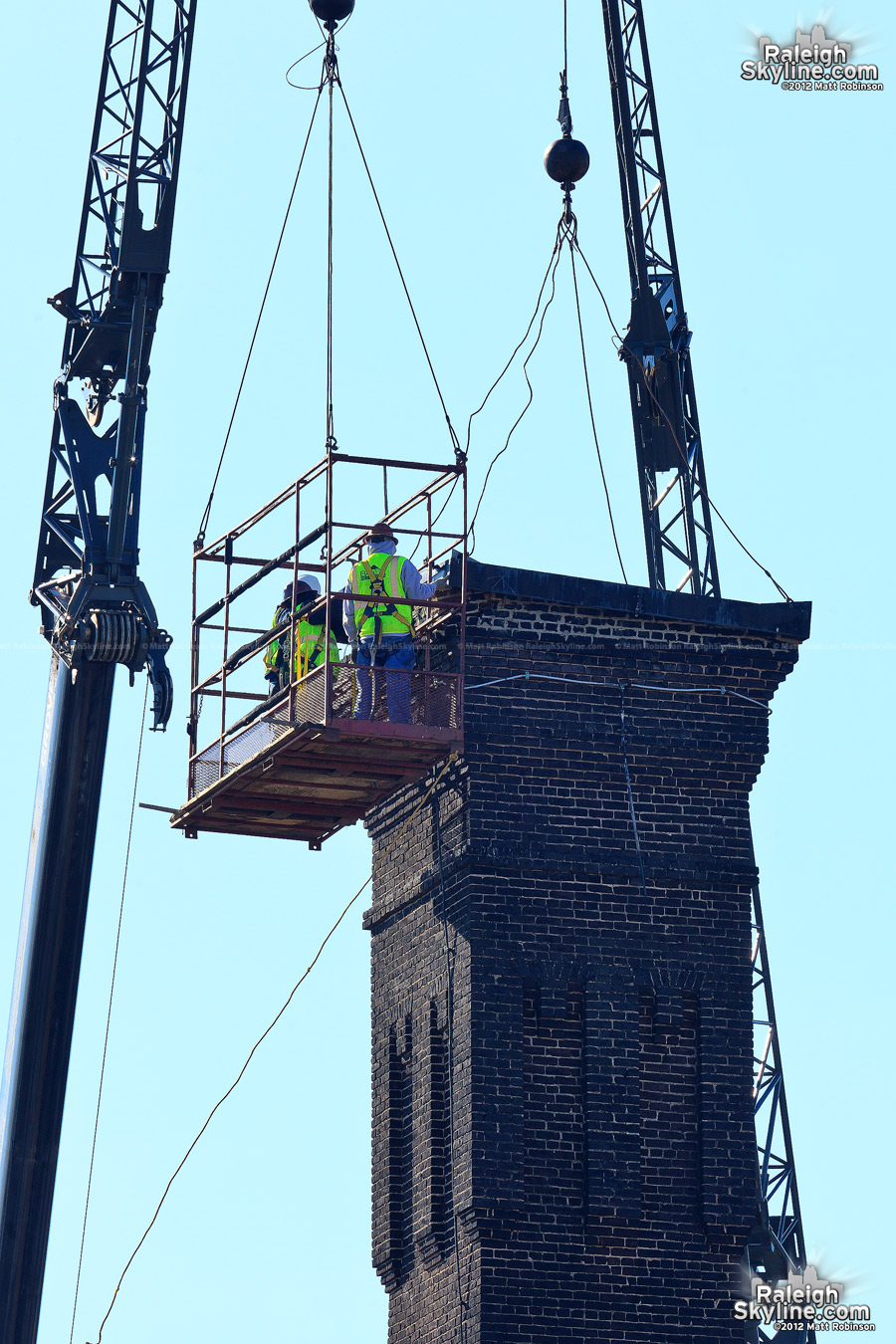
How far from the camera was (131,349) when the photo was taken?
1150 inches

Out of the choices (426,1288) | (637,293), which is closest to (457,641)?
(426,1288)

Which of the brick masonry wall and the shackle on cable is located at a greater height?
the shackle on cable

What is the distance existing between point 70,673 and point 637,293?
23.7 ft

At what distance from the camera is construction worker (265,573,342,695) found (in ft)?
76.7

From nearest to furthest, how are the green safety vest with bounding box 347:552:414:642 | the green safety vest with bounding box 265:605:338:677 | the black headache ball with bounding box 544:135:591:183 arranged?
the green safety vest with bounding box 347:552:414:642, the green safety vest with bounding box 265:605:338:677, the black headache ball with bounding box 544:135:591:183

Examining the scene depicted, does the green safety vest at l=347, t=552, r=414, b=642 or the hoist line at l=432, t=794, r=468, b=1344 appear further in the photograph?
the green safety vest at l=347, t=552, r=414, b=642

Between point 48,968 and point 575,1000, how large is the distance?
19.7 feet

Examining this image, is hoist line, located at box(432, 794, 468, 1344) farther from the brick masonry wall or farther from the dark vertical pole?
the dark vertical pole

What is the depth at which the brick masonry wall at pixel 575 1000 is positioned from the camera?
23.0 meters

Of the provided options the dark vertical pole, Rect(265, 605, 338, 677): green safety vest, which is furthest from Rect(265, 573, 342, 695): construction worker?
the dark vertical pole

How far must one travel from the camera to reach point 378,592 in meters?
23.3

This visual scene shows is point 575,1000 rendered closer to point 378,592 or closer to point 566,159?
point 378,592

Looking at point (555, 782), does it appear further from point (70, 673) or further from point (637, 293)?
point (637, 293)

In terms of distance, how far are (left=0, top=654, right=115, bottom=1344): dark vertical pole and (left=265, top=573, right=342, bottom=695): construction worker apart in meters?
3.92
